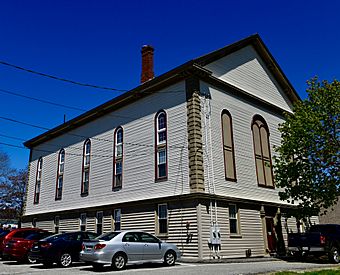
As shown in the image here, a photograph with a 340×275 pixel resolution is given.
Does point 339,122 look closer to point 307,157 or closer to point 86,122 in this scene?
point 307,157

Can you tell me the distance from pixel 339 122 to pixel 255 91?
21.5 feet

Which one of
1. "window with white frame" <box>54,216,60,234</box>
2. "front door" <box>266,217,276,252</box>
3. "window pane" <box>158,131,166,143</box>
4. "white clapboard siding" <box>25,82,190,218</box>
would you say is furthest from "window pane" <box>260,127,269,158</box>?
"window with white frame" <box>54,216,60,234</box>

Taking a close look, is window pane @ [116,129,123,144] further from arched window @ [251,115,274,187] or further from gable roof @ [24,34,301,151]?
arched window @ [251,115,274,187]

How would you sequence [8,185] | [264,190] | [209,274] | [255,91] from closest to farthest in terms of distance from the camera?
[209,274], [264,190], [255,91], [8,185]

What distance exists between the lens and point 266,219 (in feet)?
73.4

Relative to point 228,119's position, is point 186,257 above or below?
below

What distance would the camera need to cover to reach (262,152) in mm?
23781

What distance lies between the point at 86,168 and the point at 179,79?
10.9 m

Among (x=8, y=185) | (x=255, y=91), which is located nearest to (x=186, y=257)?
(x=255, y=91)

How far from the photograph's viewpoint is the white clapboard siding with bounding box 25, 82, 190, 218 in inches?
779

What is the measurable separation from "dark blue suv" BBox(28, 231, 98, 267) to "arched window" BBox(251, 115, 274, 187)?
465 inches

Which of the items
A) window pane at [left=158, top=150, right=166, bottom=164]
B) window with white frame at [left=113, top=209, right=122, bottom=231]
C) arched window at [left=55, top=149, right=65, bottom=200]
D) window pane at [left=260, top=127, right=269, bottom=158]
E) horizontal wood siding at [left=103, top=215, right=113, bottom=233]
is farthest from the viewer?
arched window at [left=55, top=149, right=65, bottom=200]

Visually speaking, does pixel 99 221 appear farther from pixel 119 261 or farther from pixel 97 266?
pixel 119 261

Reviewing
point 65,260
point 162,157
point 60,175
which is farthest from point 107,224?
point 60,175
